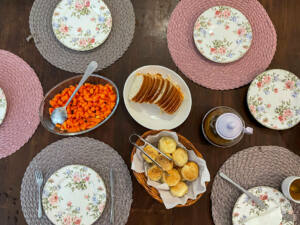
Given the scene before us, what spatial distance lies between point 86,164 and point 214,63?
61cm

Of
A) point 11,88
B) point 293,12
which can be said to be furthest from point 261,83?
point 11,88

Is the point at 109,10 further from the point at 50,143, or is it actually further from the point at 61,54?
the point at 50,143

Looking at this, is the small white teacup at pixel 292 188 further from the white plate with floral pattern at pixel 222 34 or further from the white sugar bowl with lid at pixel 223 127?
the white plate with floral pattern at pixel 222 34

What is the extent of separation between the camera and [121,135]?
90 cm

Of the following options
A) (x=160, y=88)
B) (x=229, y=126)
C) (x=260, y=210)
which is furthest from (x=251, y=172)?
(x=160, y=88)

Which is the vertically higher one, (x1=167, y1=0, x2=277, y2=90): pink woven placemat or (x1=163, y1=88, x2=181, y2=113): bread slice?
(x1=167, y1=0, x2=277, y2=90): pink woven placemat

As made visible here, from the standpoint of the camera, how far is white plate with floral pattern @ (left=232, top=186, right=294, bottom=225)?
86 centimetres

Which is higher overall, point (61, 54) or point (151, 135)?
point (61, 54)

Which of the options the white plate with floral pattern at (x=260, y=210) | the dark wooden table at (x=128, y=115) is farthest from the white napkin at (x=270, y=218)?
the dark wooden table at (x=128, y=115)

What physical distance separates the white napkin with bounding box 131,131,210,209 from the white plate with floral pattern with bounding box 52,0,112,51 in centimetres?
42

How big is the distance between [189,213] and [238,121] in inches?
14.7

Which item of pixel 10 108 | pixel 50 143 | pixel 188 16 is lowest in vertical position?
pixel 50 143

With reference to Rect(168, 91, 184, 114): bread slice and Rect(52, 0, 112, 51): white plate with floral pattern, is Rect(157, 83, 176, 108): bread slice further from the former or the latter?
Rect(52, 0, 112, 51): white plate with floral pattern

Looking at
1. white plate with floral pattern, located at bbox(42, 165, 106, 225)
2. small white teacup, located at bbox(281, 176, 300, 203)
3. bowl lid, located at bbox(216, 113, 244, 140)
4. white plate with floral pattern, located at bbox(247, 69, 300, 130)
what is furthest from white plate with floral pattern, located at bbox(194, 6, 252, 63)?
white plate with floral pattern, located at bbox(42, 165, 106, 225)
